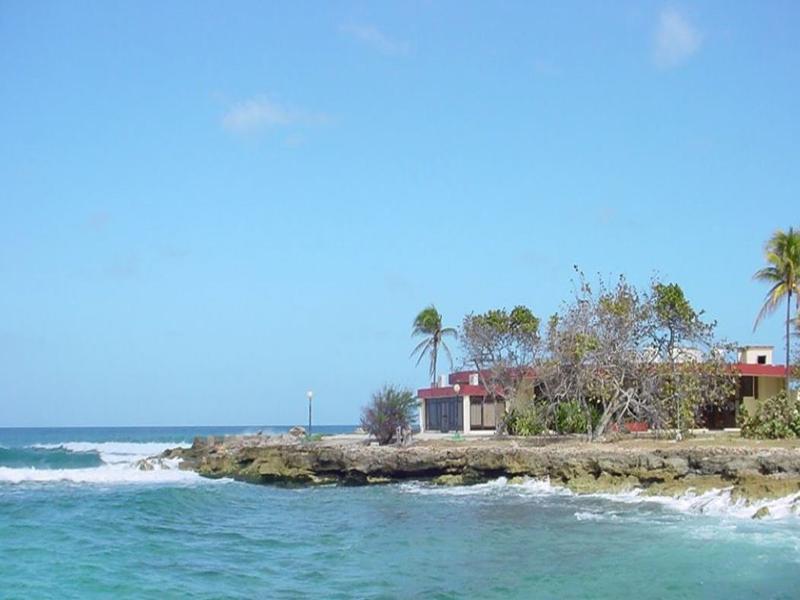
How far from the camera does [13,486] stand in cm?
3688

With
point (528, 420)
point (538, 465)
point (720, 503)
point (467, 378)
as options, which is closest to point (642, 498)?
point (720, 503)

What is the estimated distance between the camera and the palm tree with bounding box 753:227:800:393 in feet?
134

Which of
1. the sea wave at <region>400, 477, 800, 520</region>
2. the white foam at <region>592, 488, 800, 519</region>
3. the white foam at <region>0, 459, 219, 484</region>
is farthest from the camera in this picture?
the white foam at <region>0, 459, 219, 484</region>

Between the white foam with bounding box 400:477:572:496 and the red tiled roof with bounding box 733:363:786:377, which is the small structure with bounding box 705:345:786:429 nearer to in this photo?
the red tiled roof with bounding box 733:363:786:377

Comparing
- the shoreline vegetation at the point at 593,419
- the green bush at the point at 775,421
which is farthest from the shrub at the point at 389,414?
the green bush at the point at 775,421

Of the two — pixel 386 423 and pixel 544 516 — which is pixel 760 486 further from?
pixel 386 423

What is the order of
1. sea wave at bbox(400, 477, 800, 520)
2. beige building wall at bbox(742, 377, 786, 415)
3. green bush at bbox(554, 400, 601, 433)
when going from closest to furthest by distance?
sea wave at bbox(400, 477, 800, 520) → green bush at bbox(554, 400, 601, 433) → beige building wall at bbox(742, 377, 786, 415)

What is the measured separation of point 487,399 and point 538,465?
17.4 metres

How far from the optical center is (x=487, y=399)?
161ft

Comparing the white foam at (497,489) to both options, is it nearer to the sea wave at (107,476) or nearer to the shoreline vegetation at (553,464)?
the shoreline vegetation at (553,464)

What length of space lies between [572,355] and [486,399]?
1323 centimetres

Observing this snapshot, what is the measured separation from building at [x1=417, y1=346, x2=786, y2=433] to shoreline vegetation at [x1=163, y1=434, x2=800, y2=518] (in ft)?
31.3

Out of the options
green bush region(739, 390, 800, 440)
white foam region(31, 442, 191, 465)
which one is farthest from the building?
white foam region(31, 442, 191, 465)

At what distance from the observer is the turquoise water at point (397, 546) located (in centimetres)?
1605
